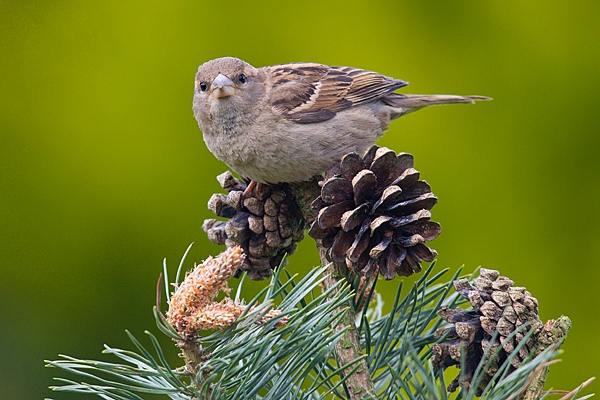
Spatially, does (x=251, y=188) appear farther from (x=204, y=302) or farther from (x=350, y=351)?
(x=204, y=302)

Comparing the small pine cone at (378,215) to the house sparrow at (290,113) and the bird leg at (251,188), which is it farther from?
the house sparrow at (290,113)

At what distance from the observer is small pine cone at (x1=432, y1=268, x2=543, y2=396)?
3.57ft

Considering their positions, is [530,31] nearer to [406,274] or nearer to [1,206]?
[406,274]

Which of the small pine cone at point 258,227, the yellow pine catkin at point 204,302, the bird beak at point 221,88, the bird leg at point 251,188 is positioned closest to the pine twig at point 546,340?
the yellow pine catkin at point 204,302

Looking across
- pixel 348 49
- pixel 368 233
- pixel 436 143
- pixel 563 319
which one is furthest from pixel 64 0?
pixel 563 319

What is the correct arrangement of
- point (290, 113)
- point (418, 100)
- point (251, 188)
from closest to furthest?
1. point (251, 188)
2. point (290, 113)
3. point (418, 100)

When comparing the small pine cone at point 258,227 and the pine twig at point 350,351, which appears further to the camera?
the small pine cone at point 258,227

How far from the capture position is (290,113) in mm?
2006

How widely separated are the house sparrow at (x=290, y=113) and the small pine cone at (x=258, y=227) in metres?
0.18

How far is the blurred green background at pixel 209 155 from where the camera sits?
2373 millimetres

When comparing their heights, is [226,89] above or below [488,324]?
above

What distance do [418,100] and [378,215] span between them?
1242mm

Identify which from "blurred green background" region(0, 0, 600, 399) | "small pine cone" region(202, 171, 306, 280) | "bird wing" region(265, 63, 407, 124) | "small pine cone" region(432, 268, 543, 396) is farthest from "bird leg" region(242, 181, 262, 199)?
"blurred green background" region(0, 0, 600, 399)

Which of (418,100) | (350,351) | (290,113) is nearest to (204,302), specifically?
(350,351)
